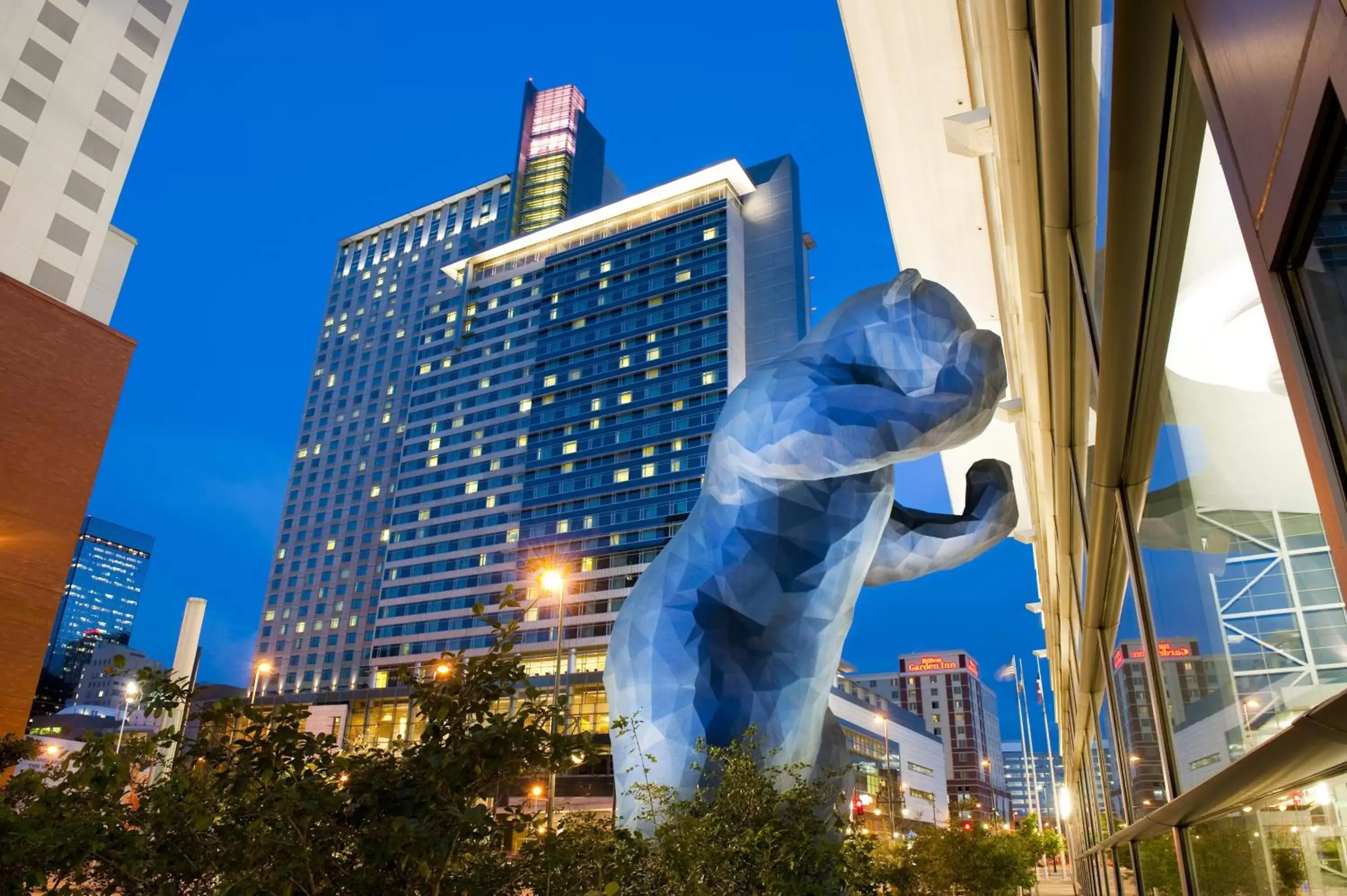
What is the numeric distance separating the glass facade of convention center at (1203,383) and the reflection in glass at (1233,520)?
0.5 inches

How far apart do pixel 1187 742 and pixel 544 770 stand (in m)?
3.21

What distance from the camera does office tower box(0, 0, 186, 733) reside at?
96.2ft

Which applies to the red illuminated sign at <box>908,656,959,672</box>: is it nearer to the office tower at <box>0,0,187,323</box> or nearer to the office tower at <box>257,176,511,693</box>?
the office tower at <box>257,176,511,693</box>

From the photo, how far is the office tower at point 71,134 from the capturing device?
30.9 m

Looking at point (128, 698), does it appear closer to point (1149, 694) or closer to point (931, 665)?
point (1149, 694)

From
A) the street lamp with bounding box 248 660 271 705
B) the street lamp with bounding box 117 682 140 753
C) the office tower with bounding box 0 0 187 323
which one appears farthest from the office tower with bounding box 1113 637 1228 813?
the office tower with bounding box 0 0 187 323

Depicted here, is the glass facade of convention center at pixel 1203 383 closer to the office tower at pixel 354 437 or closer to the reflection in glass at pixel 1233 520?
the reflection in glass at pixel 1233 520

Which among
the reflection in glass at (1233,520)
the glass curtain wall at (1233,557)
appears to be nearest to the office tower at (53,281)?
the glass curtain wall at (1233,557)

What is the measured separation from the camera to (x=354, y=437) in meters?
125

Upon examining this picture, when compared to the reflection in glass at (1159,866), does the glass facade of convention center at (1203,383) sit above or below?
above

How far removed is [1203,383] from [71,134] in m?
38.7

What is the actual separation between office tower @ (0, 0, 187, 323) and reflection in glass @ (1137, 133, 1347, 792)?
35.9 meters

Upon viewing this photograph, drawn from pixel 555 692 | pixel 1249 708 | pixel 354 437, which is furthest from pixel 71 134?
pixel 354 437

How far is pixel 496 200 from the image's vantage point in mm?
129000
